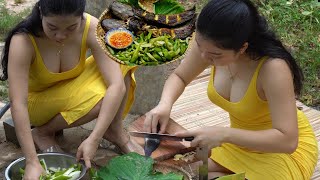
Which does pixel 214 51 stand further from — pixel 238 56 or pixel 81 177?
pixel 81 177

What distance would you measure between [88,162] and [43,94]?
638mm

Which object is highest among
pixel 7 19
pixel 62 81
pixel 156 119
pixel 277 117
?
pixel 277 117

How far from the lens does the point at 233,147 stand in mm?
2643

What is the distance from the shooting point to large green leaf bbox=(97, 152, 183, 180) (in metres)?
2.26

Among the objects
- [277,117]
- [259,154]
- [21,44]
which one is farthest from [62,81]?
[277,117]

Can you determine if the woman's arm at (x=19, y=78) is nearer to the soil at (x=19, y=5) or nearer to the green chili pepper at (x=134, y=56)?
the green chili pepper at (x=134, y=56)

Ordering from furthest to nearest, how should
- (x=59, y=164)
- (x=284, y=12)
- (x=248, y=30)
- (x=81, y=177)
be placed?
1. (x=284, y=12)
2. (x=59, y=164)
3. (x=81, y=177)
4. (x=248, y=30)

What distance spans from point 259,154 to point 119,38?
100 centimetres

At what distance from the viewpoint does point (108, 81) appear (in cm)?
288

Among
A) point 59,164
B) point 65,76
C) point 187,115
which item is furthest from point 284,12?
point 59,164

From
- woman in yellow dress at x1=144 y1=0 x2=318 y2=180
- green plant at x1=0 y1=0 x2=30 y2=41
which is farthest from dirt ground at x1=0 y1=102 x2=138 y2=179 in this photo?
green plant at x1=0 y1=0 x2=30 y2=41

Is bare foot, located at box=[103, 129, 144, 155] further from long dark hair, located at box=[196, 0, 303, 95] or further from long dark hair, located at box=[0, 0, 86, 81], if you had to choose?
long dark hair, located at box=[196, 0, 303, 95]

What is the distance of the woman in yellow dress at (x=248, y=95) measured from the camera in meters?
2.20

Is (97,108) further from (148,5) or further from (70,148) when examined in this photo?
(148,5)
